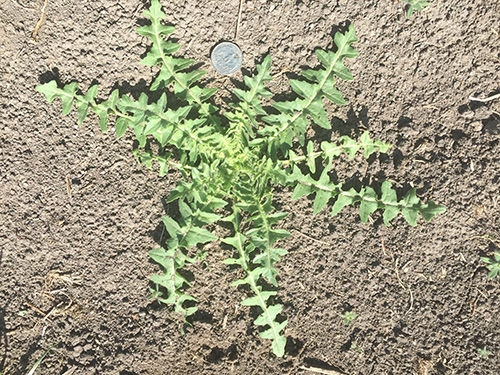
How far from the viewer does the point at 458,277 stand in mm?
3275

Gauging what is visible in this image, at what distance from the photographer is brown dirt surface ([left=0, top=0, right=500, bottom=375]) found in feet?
10.7

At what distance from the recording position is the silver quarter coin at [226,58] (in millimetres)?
3322

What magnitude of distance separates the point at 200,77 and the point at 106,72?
819 mm

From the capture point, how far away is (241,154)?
3.07m

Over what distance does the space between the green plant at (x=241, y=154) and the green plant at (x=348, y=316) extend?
0.50 meters

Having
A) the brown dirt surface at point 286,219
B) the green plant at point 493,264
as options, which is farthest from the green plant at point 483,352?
the green plant at point 493,264

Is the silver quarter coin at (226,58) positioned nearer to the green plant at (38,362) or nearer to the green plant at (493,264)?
the green plant at (493,264)

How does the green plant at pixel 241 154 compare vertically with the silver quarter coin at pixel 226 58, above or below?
below

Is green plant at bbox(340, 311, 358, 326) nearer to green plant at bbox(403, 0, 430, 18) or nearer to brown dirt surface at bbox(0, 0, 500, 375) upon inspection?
brown dirt surface at bbox(0, 0, 500, 375)

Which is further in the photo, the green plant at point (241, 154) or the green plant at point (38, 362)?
the green plant at point (38, 362)

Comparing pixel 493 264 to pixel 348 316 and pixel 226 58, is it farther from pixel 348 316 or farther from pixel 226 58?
pixel 226 58

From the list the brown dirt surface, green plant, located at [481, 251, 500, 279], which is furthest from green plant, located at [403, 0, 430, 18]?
green plant, located at [481, 251, 500, 279]

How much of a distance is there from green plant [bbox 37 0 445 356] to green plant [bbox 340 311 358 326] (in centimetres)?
50

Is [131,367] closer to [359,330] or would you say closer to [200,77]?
[359,330]
